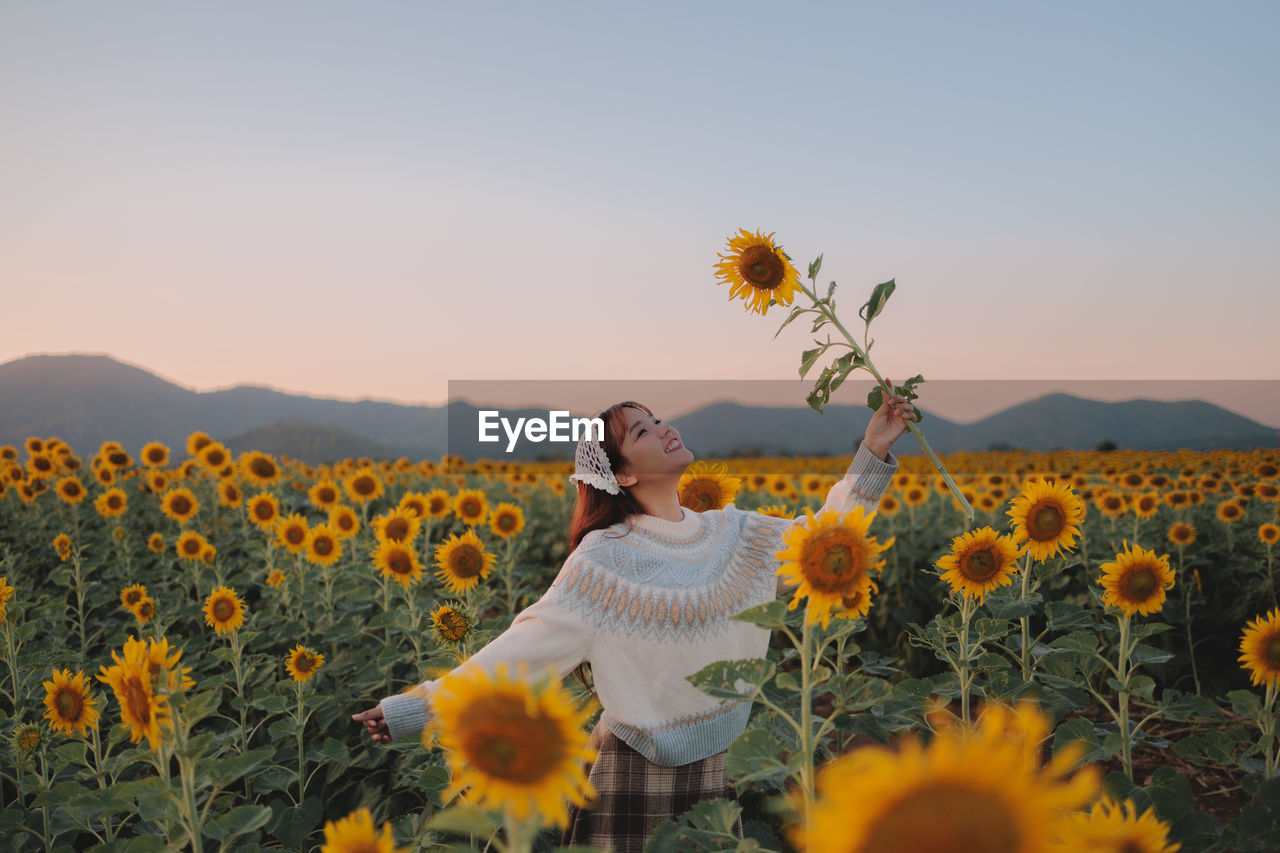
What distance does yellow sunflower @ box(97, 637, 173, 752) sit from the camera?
1.88 m

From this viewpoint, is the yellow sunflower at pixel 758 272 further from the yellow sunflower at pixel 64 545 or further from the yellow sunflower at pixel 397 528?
the yellow sunflower at pixel 64 545

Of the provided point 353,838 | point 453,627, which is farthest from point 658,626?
point 353,838

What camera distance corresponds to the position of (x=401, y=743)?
289 cm

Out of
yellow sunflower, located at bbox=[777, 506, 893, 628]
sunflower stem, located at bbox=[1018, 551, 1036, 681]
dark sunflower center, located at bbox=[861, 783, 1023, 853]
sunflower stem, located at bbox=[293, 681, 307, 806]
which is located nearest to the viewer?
dark sunflower center, located at bbox=[861, 783, 1023, 853]

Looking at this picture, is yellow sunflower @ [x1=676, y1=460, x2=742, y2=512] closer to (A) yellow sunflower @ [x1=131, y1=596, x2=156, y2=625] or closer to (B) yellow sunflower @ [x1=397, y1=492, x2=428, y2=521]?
(B) yellow sunflower @ [x1=397, y1=492, x2=428, y2=521]

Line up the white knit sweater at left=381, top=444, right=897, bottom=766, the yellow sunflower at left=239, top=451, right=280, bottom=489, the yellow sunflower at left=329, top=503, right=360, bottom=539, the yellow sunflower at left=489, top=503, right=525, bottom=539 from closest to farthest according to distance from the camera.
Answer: the white knit sweater at left=381, top=444, right=897, bottom=766
the yellow sunflower at left=489, top=503, right=525, bottom=539
the yellow sunflower at left=329, top=503, right=360, bottom=539
the yellow sunflower at left=239, top=451, right=280, bottom=489

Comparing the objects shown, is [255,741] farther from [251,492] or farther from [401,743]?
[251,492]

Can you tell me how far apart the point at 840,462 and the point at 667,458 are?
16.8 m

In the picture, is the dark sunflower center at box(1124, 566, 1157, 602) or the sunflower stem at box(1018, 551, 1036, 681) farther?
the sunflower stem at box(1018, 551, 1036, 681)

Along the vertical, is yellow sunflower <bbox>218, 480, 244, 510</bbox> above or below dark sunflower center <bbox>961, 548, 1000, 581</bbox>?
below

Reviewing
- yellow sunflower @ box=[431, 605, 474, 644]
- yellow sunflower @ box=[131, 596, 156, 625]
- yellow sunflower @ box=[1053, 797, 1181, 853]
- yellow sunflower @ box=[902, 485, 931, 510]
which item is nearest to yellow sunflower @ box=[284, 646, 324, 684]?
yellow sunflower @ box=[431, 605, 474, 644]

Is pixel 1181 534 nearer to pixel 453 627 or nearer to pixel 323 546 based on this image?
pixel 453 627

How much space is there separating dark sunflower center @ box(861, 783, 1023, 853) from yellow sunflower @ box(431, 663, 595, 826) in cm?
45

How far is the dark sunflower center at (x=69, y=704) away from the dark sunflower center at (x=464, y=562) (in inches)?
64.3
